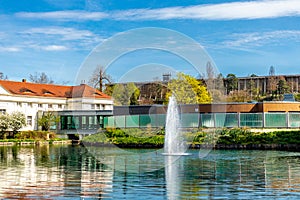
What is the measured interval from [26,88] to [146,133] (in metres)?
26.5

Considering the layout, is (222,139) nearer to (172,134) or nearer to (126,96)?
(172,134)

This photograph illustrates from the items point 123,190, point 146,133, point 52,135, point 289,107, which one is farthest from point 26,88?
point 123,190

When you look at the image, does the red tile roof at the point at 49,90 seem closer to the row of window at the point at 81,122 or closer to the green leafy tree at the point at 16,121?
the row of window at the point at 81,122

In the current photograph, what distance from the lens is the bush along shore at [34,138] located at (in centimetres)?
4959

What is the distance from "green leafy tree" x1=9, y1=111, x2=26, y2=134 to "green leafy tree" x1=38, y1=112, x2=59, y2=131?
300 cm

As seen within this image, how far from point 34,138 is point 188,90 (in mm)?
20089

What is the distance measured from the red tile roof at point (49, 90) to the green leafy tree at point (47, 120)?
16.1ft

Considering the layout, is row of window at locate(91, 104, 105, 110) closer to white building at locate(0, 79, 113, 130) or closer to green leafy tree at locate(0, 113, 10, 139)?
white building at locate(0, 79, 113, 130)

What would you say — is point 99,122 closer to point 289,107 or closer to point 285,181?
point 289,107

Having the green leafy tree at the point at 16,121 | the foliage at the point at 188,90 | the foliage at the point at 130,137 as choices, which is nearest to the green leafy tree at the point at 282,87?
the foliage at the point at 188,90

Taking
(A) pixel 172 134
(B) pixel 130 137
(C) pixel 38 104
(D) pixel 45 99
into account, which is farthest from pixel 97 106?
(A) pixel 172 134

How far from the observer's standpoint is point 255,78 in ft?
378

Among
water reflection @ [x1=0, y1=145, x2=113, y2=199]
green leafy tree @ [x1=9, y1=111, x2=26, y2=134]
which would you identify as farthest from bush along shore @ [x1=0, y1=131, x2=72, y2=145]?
water reflection @ [x1=0, y1=145, x2=113, y2=199]

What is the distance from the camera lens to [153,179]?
729 inches
